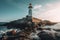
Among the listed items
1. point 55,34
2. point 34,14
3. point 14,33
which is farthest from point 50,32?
point 14,33

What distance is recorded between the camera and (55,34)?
→ 4176 mm

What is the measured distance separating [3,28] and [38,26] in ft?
2.45

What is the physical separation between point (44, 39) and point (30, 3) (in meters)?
0.83

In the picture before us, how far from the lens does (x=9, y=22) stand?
4.16m

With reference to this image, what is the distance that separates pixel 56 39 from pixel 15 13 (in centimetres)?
105

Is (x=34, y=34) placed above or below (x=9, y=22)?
below

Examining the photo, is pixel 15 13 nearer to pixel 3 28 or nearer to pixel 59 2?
pixel 3 28

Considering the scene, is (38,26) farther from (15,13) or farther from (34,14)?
(15,13)

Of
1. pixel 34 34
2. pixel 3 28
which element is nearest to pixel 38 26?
pixel 34 34

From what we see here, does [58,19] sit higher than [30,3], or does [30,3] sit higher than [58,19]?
[30,3]

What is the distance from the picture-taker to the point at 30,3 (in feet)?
13.8

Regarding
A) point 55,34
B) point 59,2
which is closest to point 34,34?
point 55,34

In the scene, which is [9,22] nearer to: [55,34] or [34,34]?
[34,34]

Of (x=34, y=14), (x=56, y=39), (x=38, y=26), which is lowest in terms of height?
(x=56, y=39)
